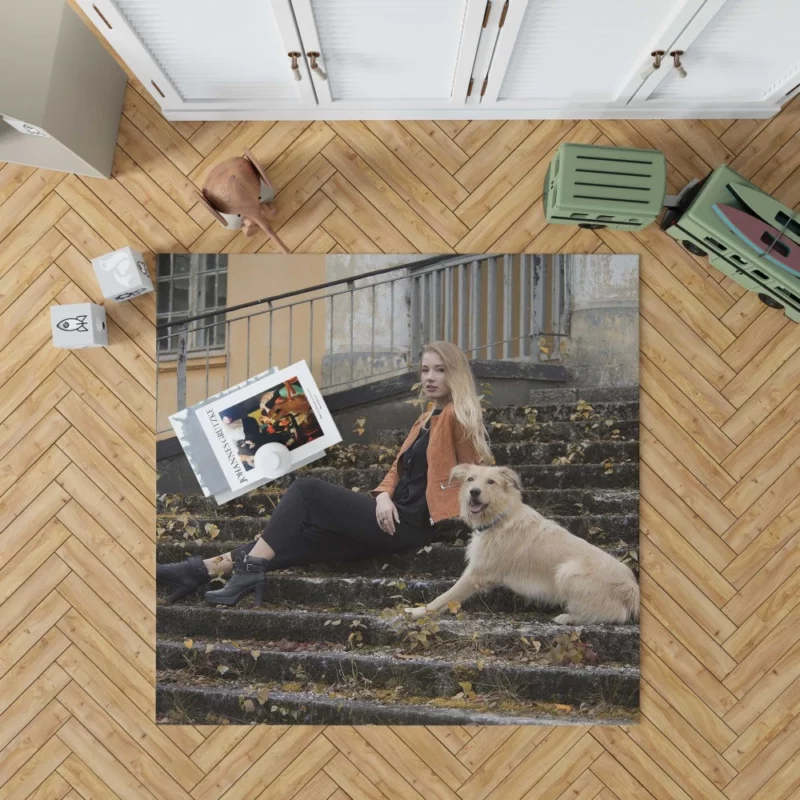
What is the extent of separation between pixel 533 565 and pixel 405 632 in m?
0.43

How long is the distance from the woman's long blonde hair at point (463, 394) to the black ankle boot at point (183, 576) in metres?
0.82

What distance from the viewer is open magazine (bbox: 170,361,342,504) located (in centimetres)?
210

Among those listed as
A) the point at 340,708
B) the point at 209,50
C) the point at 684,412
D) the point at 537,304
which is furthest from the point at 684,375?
the point at 209,50

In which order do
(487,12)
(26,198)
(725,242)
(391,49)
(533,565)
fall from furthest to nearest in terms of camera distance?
1. (26,198)
2. (533,565)
3. (725,242)
4. (391,49)
5. (487,12)

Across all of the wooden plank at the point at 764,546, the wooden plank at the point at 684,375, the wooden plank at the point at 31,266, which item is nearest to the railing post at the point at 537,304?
the wooden plank at the point at 684,375

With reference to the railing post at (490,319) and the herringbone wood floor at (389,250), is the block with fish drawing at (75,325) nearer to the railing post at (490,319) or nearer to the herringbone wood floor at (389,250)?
the herringbone wood floor at (389,250)

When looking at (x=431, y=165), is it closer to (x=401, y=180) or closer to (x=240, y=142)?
(x=401, y=180)

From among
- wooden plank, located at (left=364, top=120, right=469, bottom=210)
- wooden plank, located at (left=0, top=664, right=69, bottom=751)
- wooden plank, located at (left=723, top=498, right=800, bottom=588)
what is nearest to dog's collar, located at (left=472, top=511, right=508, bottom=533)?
wooden plank, located at (left=723, top=498, right=800, bottom=588)

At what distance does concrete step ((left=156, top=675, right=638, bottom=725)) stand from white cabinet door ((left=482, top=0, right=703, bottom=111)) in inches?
69.3

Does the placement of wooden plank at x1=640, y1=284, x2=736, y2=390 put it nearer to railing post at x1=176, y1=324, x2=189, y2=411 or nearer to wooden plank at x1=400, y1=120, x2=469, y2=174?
wooden plank at x1=400, y1=120, x2=469, y2=174

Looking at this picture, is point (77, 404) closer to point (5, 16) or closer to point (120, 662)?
point (120, 662)

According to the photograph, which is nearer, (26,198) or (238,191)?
(238,191)

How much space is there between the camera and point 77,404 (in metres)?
2.14

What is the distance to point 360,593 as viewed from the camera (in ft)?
6.82
